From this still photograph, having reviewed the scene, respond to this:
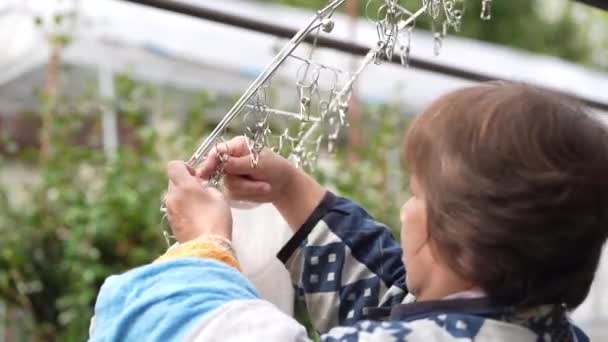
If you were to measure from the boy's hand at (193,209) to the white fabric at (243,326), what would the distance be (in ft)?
0.27

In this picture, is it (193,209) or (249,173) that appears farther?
(249,173)

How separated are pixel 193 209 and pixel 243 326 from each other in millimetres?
118

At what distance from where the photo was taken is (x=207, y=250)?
716 mm

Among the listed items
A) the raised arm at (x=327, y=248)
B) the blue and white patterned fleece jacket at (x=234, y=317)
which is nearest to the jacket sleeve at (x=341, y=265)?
the raised arm at (x=327, y=248)

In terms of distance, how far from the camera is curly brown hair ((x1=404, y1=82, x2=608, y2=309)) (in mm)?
681

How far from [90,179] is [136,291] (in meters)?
1.69

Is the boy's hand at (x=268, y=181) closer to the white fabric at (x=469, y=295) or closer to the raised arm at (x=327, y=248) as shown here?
the raised arm at (x=327, y=248)

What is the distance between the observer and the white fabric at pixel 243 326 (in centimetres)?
67

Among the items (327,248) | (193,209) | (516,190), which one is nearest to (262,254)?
(327,248)

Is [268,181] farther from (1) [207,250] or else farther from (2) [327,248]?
(1) [207,250]

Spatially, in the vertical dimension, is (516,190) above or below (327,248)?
above

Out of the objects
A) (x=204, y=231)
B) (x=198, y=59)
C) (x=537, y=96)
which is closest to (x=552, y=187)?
(x=537, y=96)

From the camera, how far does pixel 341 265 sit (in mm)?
913

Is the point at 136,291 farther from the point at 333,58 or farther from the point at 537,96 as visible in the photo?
the point at 333,58
